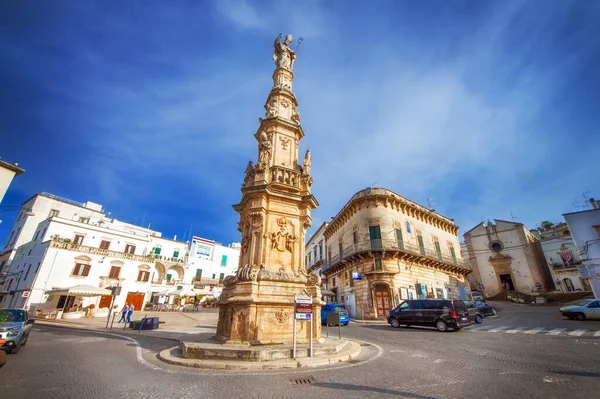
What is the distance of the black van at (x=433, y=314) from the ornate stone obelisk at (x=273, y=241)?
8.66 m

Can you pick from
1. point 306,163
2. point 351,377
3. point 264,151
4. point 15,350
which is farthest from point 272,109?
point 15,350

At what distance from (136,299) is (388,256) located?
93.3ft

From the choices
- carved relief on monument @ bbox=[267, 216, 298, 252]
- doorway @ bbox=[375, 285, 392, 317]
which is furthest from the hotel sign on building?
carved relief on monument @ bbox=[267, 216, 298, 252]

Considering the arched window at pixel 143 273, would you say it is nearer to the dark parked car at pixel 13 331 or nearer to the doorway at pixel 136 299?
the doorway at pixel 136 299

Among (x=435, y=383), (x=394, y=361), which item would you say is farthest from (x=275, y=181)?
(x=435, y=383)

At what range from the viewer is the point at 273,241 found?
9.12 meters

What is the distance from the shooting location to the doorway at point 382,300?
21.9 m

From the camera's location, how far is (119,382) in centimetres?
508

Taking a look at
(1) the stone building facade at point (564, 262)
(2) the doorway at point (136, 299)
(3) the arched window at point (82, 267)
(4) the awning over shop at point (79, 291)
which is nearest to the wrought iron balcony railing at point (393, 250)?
(1) the stone building facade at point (564, 262)

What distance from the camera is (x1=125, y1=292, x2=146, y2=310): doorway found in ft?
95.1

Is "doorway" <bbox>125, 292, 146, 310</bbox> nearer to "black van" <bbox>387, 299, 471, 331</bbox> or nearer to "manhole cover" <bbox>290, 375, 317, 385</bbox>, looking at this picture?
"black van" <bbox>387, 299, 471, 331</bbox>

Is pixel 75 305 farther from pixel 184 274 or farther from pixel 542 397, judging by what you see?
pixel 542 397

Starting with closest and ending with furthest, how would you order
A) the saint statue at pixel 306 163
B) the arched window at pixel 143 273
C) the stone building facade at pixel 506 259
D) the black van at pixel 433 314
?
1. the saint statue at pixel 306 163
2. the black van at pixel 433 314
3. the arched window at pixel 143 273
4. the stone building facade at pixel 506 259

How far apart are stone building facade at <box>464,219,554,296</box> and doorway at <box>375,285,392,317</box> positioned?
23.9 meters
